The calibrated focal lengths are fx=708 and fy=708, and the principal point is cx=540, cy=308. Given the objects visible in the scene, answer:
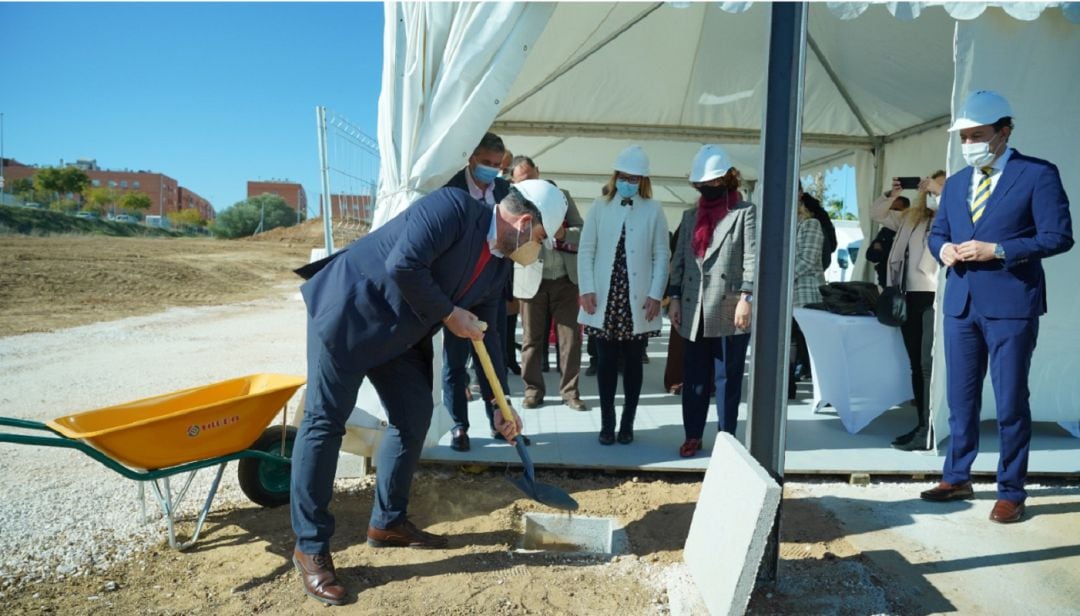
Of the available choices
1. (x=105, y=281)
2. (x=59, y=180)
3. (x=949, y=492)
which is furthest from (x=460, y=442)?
(x=59, y=180)

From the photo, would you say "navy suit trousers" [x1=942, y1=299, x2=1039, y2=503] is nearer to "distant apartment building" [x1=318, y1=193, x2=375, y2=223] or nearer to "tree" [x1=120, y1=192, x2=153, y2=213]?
"distant apartment building" [x1=318, y1=193, x2=375, y2=223]

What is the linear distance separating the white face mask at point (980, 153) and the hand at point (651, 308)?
1.68 metres

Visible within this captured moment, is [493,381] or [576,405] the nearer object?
[493,381]

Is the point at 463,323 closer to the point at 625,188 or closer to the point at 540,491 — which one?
the point at 540,491

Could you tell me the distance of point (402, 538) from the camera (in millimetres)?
→ 2920

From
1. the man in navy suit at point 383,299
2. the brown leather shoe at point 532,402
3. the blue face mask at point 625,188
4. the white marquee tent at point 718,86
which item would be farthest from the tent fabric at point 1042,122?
the man in navy suit at point 383,299

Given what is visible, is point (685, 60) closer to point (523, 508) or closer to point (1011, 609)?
point (523, 508)

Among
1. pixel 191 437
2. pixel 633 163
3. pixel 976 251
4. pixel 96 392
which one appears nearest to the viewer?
pixel 191 437

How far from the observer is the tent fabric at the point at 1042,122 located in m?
3.88

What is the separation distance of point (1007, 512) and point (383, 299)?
2.89m

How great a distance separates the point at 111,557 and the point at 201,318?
1028cm

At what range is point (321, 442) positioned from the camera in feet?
8.31

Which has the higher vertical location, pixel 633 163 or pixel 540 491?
pixel 633 163

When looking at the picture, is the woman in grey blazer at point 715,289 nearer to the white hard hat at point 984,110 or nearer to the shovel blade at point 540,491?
the white hard hat at point 984,110
